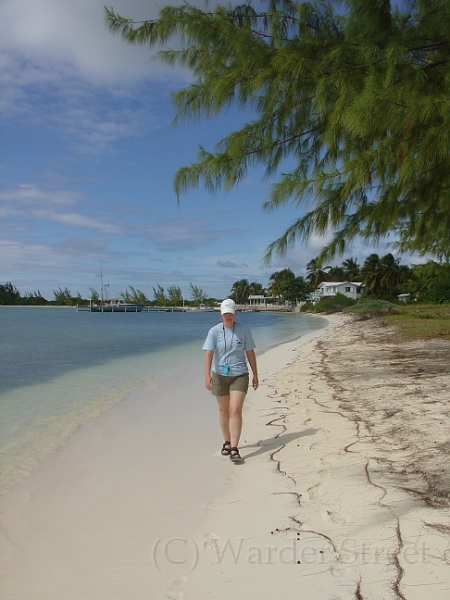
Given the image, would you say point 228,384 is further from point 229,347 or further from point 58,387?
point 58,387

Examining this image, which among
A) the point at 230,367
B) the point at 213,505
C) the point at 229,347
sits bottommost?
the point at 213,505

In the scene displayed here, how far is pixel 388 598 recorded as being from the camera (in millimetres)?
2568

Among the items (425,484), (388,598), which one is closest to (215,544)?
(388,598)

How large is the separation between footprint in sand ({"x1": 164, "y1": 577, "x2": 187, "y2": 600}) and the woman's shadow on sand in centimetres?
228

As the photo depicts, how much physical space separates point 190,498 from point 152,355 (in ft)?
50.1

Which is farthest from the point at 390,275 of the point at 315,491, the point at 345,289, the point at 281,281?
the point at 315,491

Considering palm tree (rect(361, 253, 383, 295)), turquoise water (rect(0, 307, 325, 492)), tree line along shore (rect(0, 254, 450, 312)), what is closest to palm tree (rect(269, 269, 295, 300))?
tree line along shore (rect(0, 254, 450, 312))

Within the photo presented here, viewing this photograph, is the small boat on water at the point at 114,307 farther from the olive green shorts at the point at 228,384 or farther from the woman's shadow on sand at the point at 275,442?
the olive green shorts at the point at 228,384

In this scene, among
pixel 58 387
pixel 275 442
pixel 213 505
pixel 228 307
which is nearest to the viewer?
pixel 213 505

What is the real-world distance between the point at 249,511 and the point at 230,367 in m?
1.56

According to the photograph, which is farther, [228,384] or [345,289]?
[345,289]

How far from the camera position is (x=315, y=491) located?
401 cm

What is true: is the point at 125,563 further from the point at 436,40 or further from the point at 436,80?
the point at 436,40

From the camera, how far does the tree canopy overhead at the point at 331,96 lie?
5.23 meters
